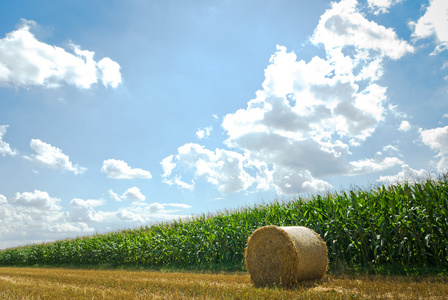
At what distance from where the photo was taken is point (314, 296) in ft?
24.2

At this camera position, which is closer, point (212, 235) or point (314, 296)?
→ point (314, 296)

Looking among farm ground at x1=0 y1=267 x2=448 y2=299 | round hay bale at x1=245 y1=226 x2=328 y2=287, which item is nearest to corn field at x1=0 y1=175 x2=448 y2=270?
farm ground at x1=0 y1=267 x2=448 y2=299

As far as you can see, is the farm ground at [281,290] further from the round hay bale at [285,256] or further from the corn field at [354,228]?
the corn field at [354,228]

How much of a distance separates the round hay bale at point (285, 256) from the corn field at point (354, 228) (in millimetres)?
1969

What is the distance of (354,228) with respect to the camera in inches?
480

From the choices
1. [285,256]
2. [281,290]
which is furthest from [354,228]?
[281,290]

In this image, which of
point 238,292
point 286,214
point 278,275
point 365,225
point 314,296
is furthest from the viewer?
point 286,214

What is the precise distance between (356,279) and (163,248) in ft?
39.2

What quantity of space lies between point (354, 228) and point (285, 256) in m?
3.72

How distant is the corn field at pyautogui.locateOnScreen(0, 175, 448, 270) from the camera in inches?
432

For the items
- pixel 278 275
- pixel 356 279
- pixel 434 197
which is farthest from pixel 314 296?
pixel 434 197

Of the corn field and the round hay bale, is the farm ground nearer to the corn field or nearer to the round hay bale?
the round hay bale

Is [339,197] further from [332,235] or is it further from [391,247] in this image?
[391,247]

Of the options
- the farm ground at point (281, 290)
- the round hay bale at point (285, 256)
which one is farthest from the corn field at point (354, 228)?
the round hay bale at point (285, 256)
